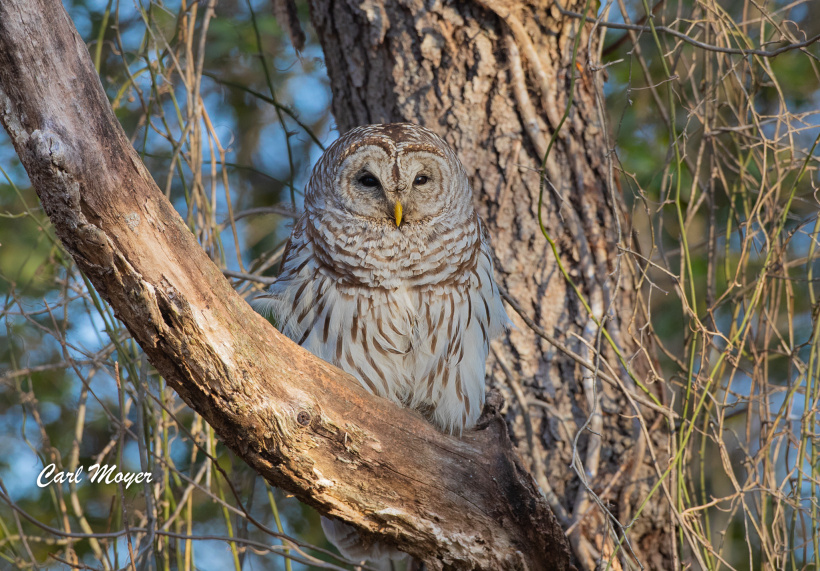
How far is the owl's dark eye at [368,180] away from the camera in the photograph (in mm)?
2691

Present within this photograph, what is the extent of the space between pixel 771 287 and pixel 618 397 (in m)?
0.72

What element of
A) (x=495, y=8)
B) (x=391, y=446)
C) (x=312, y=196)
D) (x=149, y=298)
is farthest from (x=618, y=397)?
(x=149, y=298)

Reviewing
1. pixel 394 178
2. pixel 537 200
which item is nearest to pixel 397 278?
pixel 394 178

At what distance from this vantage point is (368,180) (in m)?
2.70

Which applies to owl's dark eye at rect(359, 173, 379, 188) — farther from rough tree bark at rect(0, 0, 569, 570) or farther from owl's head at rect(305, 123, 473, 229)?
rough tree bark at rect(0, 0, 569, 570)

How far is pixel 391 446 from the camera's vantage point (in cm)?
223

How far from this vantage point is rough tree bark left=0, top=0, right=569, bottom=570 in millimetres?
1514

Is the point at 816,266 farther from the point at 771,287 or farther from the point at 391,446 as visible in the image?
the point at 391,446

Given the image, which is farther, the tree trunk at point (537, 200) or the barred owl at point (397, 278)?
the tree trunk at point (537, 200)

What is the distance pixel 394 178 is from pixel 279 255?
1187mm
